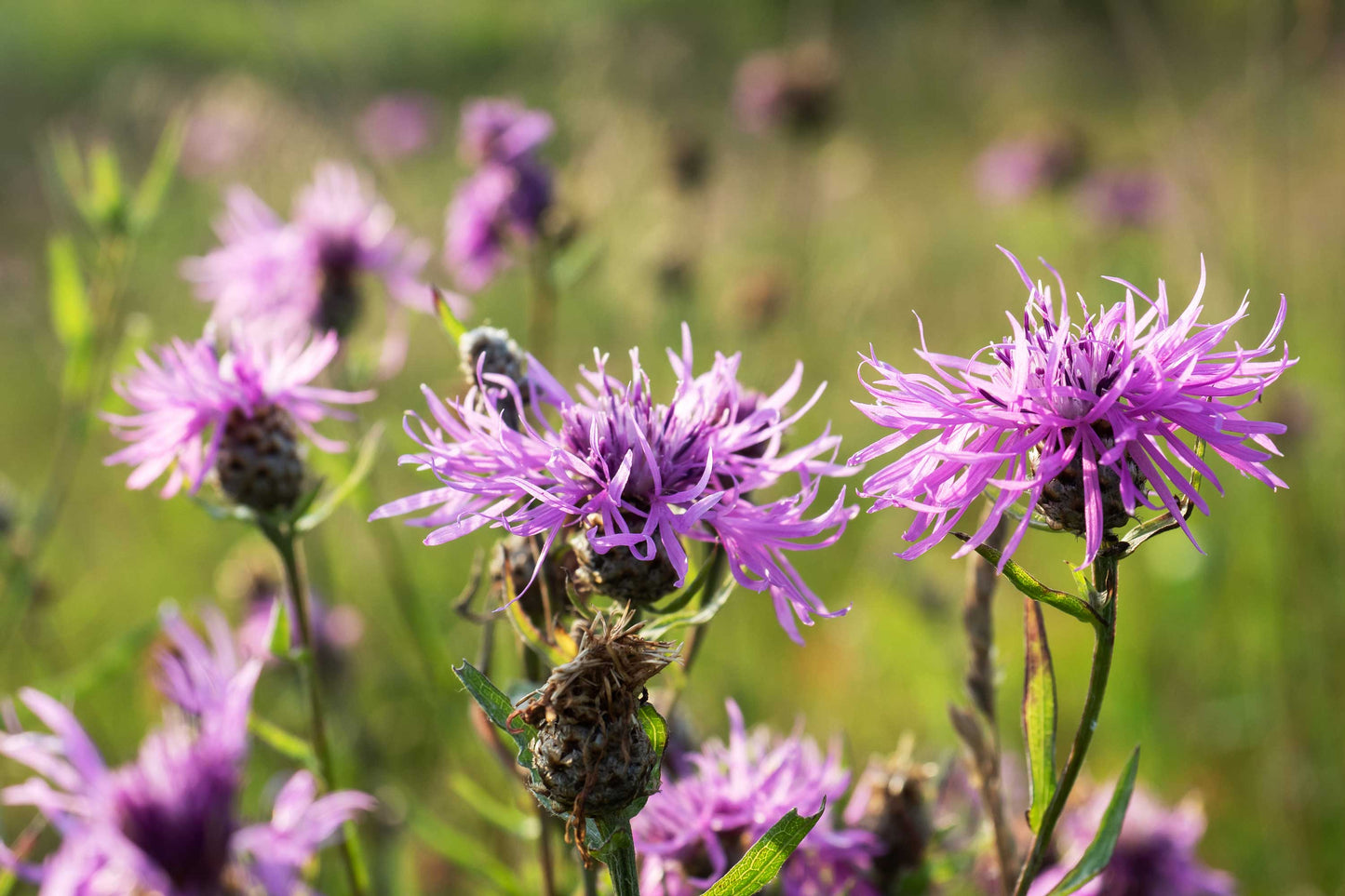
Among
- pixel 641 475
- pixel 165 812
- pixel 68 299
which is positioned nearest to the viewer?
pixel 165 812

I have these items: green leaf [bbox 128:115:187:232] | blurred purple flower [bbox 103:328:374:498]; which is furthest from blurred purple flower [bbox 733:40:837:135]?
blurred purple flower [bbox 103:328:374:498]

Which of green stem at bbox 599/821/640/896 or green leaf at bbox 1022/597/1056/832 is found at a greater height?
green stem at bbox 599/821/640/896

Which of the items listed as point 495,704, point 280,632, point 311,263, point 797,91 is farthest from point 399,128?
point 495,704

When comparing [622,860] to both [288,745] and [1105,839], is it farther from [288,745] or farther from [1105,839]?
[288,745]

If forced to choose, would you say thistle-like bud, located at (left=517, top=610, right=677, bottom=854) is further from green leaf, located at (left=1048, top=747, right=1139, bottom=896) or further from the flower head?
the flower head

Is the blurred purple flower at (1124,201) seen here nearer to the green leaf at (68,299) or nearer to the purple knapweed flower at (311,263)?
the purple knapweed flower at (311,263)

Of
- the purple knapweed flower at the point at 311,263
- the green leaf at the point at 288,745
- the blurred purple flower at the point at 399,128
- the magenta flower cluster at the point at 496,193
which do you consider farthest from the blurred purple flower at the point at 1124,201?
the green leaf at the point at 288,745
